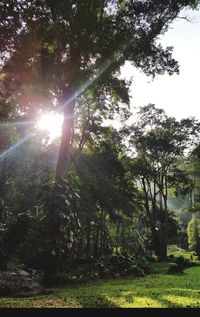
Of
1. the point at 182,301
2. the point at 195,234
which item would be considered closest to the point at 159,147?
the point at 195,234

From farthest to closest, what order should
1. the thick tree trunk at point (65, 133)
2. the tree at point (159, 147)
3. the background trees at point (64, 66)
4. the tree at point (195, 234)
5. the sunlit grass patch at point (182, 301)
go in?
the tree at point (195, 234) → the tree at point (159, 147) → the thick tree trunk at point (65, 133) → the background trees at point (64, 66) → the sunlit grass patch at point (182, 301)

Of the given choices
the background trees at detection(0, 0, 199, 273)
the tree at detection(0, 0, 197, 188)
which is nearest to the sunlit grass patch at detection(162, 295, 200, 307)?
the background trees at detection(0, 0, 199, 273)

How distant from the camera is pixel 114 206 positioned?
35000 mm

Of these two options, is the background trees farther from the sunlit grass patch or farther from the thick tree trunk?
the sunlit grass patch

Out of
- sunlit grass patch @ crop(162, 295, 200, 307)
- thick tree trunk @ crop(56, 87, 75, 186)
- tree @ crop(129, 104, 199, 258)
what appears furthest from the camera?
tree @ crop(129, 104, 199, 258)

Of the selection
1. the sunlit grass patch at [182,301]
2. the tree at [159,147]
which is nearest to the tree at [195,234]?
the tree at [159,147]

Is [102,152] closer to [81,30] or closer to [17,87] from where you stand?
[17,87]

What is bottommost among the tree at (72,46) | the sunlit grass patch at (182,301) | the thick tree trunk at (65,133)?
the sunlit grass patch at (182,301)

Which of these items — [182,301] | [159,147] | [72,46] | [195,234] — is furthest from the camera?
[195,234]

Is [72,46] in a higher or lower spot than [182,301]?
higher

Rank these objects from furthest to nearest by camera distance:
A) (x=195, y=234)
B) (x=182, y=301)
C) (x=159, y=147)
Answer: (x=195, y=234) → (x=159, y=147) → (x=182, y=301)

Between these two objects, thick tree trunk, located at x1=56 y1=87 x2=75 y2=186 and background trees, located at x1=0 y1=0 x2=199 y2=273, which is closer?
background trees, located at x1=0 y1=0 x2=199 y2=273

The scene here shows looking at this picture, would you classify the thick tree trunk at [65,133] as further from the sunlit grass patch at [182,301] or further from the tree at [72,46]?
the sunlit grass patch at [182,301]

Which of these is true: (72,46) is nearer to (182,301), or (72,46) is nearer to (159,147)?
(182,301)
